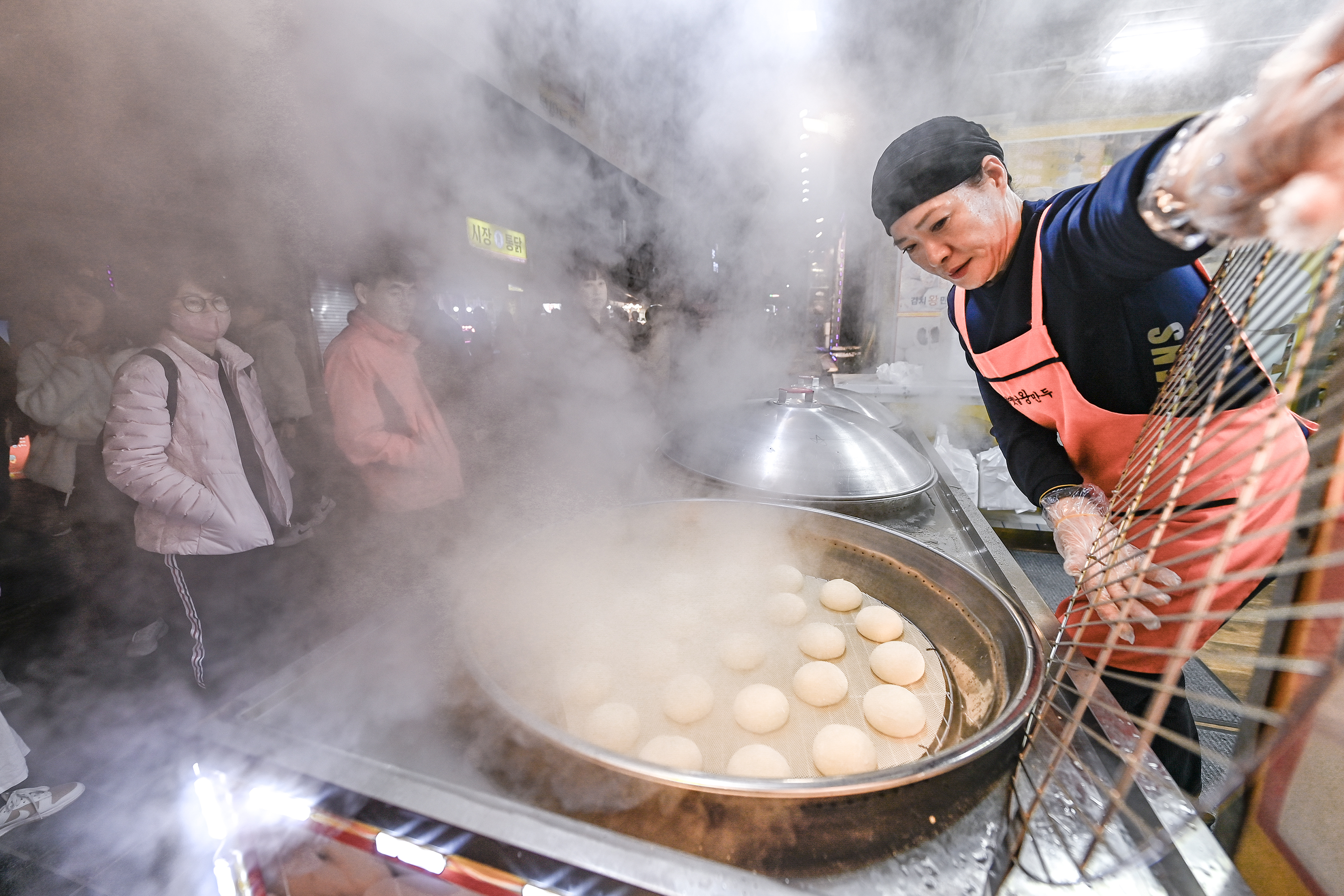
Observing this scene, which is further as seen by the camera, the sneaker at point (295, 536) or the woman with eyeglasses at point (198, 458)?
the sneaker at point (295, 536)

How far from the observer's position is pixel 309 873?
3.72 ft

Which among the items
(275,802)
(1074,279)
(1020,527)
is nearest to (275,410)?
(275,802)

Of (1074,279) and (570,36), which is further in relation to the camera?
(570,36)

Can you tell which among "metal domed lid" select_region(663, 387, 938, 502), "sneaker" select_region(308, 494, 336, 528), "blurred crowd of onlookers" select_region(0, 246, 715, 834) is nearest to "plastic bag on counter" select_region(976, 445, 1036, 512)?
"metal domed lid" select_region(663, 387, 938, 502)

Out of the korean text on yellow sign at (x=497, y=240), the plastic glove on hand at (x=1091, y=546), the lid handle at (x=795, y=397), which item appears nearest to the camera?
the plastic glove on hand at (x=1091, y=546)

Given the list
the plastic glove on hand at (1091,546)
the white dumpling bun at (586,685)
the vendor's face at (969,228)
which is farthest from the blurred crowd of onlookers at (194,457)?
the plastic glove on hand at (1091,546)

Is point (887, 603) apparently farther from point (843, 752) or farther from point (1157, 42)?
point (1157, 42)

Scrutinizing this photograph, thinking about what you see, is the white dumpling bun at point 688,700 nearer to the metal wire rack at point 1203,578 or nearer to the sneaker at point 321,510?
the metal wire rack at point 1203,578

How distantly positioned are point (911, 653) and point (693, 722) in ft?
2.21

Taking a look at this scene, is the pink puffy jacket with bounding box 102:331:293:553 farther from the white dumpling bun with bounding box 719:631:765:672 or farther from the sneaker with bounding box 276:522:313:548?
the white dumpling bun with bounding box 719:631:765:672

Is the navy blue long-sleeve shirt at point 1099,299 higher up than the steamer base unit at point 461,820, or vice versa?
the navy blue long-sleeve shirt at point 1099,299

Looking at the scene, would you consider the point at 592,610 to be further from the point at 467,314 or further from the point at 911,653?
the point at 467,314

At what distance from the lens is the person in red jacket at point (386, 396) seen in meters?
2.96

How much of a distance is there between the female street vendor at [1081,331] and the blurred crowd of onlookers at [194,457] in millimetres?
2453
